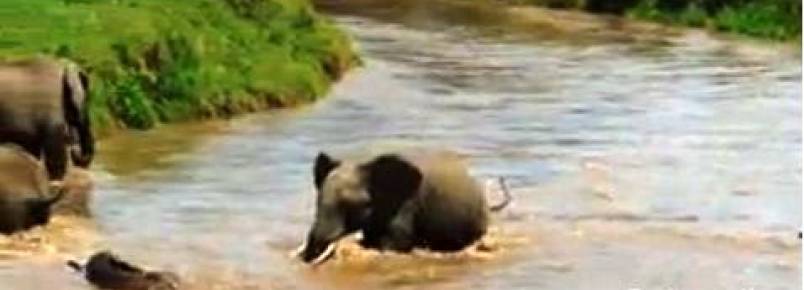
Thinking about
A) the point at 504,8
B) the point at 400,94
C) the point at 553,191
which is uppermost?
the point at 553,191

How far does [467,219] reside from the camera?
1380 centimetres

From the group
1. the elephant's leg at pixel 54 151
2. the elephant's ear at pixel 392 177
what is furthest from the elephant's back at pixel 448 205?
the elephant's leg at pixel 54 151

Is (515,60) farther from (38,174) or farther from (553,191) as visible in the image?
(38,174)

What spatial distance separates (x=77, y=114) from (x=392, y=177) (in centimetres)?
411

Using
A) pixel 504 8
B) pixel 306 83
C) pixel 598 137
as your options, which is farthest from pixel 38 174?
pixel 504 8

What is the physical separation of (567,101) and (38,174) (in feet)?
42.6

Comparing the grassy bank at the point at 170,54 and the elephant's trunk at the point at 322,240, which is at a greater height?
the elephant's trunk at the point at 322,240

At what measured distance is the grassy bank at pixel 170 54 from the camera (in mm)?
21250

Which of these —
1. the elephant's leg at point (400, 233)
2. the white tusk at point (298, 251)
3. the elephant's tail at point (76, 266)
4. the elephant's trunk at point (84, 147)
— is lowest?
the elephant's trunk at point (84, 147)

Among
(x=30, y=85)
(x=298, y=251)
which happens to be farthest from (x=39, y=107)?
(x=298, y=251)

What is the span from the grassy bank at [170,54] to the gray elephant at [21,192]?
231 inches

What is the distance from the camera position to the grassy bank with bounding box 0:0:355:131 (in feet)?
69.7

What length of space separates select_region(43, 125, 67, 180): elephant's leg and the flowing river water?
411 mm

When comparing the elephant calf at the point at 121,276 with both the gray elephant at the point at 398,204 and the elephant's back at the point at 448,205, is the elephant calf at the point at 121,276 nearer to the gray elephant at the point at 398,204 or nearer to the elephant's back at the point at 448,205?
the gray elephant at the point at 398,204
